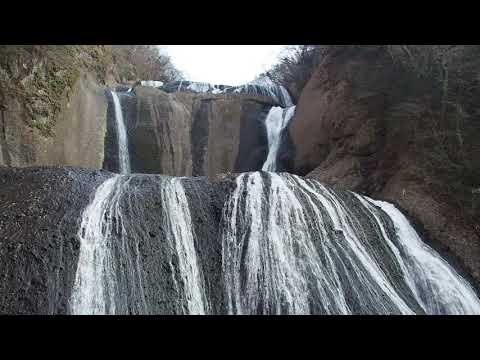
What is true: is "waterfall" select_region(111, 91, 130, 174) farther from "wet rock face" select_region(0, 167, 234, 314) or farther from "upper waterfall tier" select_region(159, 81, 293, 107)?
"wet rock face" select_region(0, 167, 234, 314)

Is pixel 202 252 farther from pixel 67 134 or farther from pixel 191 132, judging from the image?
pixel 191 132

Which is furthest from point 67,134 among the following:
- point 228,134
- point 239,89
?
point 239,89

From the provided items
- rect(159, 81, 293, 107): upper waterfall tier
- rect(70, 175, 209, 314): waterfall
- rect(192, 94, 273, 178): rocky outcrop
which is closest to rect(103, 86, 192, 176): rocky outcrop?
rect(192, 94, 273, 178): rocky outcrop

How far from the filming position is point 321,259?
5.10 meters

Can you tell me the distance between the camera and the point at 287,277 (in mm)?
4793

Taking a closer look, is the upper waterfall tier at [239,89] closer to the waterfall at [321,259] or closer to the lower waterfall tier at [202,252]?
the waterfall at [321,259]

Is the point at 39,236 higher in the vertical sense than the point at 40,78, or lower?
lower

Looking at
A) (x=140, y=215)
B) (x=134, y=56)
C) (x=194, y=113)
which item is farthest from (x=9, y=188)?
(x=134, y=56)

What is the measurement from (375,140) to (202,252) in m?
5.42

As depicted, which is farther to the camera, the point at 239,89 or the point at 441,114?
the point at 239,89

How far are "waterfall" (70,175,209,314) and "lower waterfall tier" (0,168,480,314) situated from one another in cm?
1

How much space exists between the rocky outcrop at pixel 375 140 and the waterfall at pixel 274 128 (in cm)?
82

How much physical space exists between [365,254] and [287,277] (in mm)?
1271

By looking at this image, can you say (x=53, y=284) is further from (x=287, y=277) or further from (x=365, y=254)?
(x=365, y=254)
